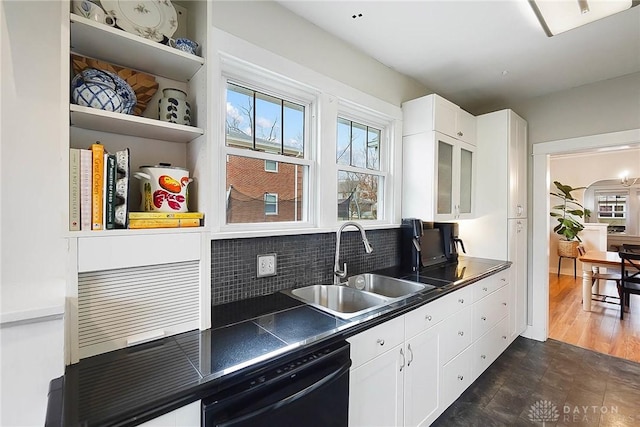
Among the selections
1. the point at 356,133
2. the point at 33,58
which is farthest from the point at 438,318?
the point at 33,58

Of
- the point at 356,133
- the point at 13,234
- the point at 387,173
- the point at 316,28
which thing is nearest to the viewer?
the point at 13,234

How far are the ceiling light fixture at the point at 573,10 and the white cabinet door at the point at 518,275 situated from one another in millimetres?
1635

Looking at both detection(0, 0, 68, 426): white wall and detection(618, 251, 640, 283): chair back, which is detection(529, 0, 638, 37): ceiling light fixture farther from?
detection(618, 251, 640, 283): chair back

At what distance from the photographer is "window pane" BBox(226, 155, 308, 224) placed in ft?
5.39

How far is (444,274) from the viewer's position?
220 cm

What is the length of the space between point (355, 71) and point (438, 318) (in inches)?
69.7

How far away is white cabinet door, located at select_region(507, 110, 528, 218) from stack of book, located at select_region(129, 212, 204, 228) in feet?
9.18

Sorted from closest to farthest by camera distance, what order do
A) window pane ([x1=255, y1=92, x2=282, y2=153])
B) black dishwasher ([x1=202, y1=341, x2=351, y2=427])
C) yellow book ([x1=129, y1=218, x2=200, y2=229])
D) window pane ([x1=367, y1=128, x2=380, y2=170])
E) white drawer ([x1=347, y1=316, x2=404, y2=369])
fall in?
black dishwasher ([x1=202, y1=341, x2=351, y2=427]) → yellow book ([x1=129, y1=218, x2=200, y2=229]) → white drawer ([x1=347, y1=316, x2=404, y2=369]) → window pane ([x1=255, y1=92, x2=282, y2=153]) → window pane ([x1=367, y1=128, x2=380, y2=170])

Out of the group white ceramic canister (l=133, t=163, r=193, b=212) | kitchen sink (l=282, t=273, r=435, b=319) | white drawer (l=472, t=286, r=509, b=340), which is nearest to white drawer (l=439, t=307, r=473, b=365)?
white drawer (l=472, t=286, r=509, b=340)

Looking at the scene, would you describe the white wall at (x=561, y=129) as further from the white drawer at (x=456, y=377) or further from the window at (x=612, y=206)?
the window at (x=612, y=206)

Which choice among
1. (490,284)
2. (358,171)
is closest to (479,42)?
(358,171)

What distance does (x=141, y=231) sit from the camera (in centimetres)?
102

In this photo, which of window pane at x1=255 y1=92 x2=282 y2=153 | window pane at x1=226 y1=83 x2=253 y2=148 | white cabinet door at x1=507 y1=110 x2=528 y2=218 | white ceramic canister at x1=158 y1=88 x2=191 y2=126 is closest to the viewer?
white ceramic canister at x1=158 y1=88 x2=191 y2=126

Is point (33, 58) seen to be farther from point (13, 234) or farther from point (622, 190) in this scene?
point (622, 190)
